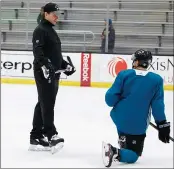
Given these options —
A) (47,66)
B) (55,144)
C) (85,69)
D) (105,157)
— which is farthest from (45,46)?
(85,69)

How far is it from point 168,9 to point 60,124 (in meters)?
6.61

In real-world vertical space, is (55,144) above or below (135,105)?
below

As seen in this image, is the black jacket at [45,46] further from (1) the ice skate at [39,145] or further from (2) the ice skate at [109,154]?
(2) the ice skate at [109,154]

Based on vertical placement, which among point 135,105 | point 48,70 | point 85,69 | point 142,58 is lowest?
point 85,69

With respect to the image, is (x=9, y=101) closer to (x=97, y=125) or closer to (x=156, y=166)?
(x=97, y=125)

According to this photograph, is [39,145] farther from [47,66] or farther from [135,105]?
[135,105]

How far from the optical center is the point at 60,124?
4.88m

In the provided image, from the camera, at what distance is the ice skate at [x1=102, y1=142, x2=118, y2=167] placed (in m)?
3.12

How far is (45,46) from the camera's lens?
3514mm

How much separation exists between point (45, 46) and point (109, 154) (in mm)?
1005

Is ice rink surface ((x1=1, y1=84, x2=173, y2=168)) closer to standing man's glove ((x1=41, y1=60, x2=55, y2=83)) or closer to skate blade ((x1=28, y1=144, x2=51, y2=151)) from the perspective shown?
skate blade ((x1=28, y1=144, x2=51, y2=151))

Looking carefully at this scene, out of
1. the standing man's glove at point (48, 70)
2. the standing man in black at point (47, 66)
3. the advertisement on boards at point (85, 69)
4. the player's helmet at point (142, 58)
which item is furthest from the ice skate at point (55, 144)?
the advertisement on boards at point (85, 69)

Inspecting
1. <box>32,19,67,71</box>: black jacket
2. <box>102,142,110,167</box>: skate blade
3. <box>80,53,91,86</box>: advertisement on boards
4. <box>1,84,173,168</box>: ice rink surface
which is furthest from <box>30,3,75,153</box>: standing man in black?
<box>80,53,91,86</box>: advertisement on boards

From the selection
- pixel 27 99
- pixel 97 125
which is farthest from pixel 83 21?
pixel 97 125
